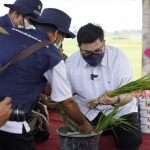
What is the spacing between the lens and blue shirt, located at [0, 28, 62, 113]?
211 cm

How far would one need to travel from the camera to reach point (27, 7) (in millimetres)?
3551

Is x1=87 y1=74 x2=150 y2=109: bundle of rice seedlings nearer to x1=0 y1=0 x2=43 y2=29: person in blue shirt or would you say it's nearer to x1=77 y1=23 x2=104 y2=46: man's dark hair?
x1=77 y1=23 x2=104 y2=46: man's dark hair

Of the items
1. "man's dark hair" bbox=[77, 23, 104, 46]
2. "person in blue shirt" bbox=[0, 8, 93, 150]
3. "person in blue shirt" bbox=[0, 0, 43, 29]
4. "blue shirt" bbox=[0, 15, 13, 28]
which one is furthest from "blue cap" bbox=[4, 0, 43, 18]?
"person in blue shirt" bbox=[0, 8, 93, 150]

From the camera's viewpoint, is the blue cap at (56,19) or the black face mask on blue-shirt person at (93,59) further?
the black face mask on blue-shirt person at (93,59)

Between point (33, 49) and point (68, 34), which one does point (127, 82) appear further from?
point (33, 49)

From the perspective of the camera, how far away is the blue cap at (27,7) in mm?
3510

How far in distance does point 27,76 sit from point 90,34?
0.93 m

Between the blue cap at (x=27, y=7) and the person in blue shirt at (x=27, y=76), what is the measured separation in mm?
1222

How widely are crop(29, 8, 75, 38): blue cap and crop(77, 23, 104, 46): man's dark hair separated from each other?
39cm

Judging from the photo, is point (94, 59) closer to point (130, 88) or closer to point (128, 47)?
point (130, 88)

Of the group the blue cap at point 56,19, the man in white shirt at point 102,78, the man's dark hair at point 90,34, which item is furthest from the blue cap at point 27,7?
the blue cap at point 56,19

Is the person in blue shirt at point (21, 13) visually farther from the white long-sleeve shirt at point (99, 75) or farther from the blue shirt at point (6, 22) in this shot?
the white long-sleeve shirt at point (99, 75)

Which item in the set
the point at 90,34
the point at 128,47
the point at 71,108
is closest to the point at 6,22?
the point at 90,34

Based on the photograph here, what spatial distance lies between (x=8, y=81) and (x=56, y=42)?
1.59 feet
